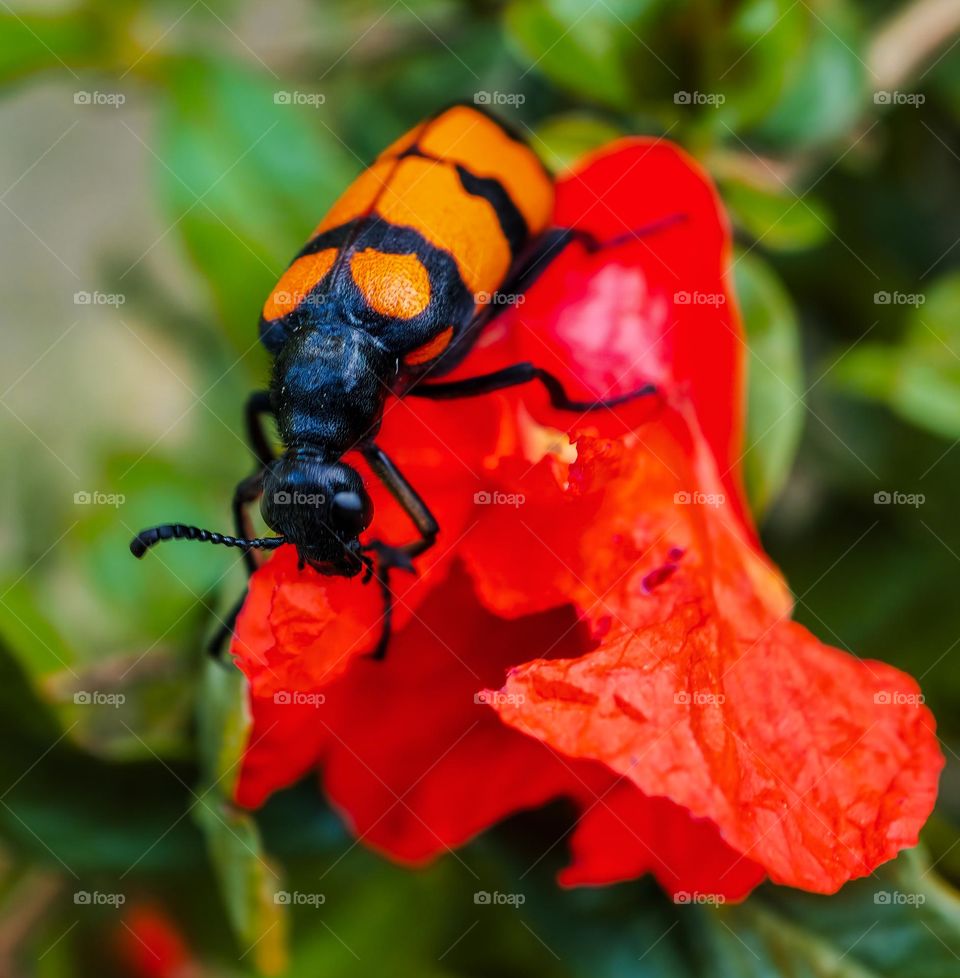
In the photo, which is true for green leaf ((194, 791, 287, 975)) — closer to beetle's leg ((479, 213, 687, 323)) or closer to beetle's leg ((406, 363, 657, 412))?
beetle's leg ((406, 363, 657, 412))

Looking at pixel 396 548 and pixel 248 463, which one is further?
pixel 248 463

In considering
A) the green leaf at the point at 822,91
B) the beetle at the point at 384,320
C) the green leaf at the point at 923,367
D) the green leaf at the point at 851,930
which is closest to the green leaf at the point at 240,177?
the beetle at the point at 384,320

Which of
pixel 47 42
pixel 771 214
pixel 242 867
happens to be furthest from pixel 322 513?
pixel 47 42

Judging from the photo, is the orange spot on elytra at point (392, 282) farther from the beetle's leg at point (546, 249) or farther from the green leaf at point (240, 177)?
the green leaf at point (240, 177)

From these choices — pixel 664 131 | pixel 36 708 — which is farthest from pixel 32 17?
pixel 36 708

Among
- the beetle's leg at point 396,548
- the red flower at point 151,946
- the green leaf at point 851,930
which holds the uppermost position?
the beetle's leg at point 396,548

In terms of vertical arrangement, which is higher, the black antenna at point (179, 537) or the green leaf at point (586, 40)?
the green leaf at point (586, 40)

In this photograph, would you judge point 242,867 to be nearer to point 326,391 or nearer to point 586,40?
point 326,391
